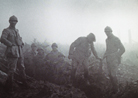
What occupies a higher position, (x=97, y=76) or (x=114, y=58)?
(x=114, y=58)

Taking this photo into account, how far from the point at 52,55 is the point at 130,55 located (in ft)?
22.3

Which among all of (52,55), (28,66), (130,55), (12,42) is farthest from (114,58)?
(130,55)

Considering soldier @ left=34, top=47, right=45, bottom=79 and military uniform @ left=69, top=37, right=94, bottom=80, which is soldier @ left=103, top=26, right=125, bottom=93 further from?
soldier @ left=34, top=47, right=45, bottom=79

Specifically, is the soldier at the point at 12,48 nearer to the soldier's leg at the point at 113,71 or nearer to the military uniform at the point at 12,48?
the military uniform at the point at 12,48

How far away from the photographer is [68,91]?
321 centimetres

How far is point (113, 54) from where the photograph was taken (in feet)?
10.8

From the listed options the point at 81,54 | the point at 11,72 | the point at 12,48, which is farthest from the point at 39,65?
the point at 81,54

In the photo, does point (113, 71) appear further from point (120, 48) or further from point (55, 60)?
point (55, 60)

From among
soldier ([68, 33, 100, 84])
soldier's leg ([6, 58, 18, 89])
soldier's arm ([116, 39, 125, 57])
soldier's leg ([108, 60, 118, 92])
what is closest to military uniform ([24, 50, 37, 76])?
soldier's leg ([6, 58, 18, 89])

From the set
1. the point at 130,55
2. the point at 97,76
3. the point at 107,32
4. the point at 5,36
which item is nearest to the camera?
the point at 5,36

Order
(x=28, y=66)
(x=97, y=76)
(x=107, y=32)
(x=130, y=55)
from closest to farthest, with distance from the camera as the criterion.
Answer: (x=107, y=32) < (x=97, y=76) < (x=28, y=66) < (x=130, y=55)

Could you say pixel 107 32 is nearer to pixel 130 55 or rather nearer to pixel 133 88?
pixel 133 88

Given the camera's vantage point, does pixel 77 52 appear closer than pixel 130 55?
Yes

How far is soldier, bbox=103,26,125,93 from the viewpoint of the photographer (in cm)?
321
